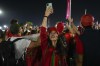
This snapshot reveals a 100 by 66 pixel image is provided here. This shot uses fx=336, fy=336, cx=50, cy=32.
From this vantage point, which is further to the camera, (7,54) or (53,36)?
(53,36)

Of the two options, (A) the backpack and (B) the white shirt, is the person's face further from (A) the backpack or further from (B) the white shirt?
(A) the backpack

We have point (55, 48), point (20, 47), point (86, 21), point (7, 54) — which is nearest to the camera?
point (7, 54)

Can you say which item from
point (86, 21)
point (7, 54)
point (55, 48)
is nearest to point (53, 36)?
point (55, 48)

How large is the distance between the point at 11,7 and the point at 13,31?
1765 inches

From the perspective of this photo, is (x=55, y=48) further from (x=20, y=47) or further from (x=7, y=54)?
(x=7, y=54)

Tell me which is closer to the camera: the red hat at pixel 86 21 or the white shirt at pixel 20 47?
the white shirt at pixel 20 47

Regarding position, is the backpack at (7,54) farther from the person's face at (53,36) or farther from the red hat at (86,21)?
the red hat at (86,21)

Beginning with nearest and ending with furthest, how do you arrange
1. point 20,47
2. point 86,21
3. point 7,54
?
1. point 7,54
2. point 20,47
3. point 86,21

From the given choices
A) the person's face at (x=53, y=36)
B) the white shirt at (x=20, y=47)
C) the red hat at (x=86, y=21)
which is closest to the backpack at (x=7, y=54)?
the white shirt at (x=20, y=47)

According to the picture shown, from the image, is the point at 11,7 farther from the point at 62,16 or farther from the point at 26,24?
the point at 26,24

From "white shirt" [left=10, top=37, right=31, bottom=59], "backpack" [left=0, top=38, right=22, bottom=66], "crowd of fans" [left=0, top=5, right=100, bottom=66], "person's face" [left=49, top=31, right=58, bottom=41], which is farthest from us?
"person's face" [left=49, top=31, right=58, bottom=41]

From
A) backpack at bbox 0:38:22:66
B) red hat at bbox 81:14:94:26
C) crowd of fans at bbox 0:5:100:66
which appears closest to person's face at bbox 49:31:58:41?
crowd of fans at bbox 0:5:100:66

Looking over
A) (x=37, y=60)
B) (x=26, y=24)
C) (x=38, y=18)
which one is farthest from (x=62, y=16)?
(x=37, y=60)

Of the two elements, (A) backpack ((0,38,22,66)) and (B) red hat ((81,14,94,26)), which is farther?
(B) red hat ((81,14,94,26))
